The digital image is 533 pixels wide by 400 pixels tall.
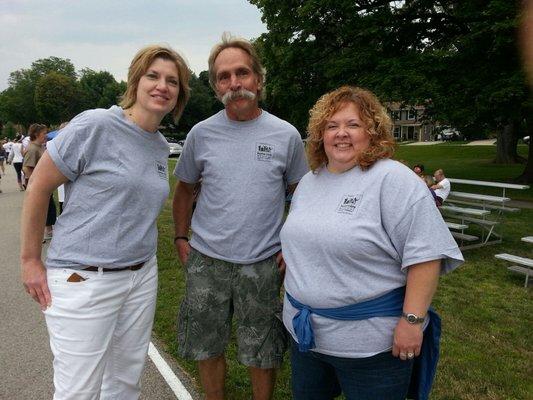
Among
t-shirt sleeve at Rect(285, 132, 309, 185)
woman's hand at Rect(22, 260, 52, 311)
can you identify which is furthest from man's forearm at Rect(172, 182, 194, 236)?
woman's hand at Rect(22, 260, 52, 311)

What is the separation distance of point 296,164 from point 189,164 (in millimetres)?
659

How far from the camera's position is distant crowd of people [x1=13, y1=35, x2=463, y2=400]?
1.88 m

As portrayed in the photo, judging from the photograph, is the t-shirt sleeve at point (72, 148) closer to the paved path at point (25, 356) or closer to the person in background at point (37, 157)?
the paved path at point (25, 356)

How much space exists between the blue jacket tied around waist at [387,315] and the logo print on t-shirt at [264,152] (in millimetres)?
784

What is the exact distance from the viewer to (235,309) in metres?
2.70

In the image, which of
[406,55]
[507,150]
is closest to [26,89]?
[507,150]

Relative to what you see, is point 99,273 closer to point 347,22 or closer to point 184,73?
point 184,73

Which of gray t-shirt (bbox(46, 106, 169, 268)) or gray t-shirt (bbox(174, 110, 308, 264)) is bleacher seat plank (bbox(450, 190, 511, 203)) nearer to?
gray t-shirt (bbox(174, 110, 308, 264))

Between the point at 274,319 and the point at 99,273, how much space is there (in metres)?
1.10

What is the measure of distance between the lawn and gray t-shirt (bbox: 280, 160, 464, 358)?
163 cm

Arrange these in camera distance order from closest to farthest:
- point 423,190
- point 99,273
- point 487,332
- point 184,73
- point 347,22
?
point 423,190 < point 99,273 < point 184,73 < point 487,332 < point 347,22

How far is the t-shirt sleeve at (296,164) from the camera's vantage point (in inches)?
105

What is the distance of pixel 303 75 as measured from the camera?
617 inches

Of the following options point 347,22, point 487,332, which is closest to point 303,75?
point 347,22
